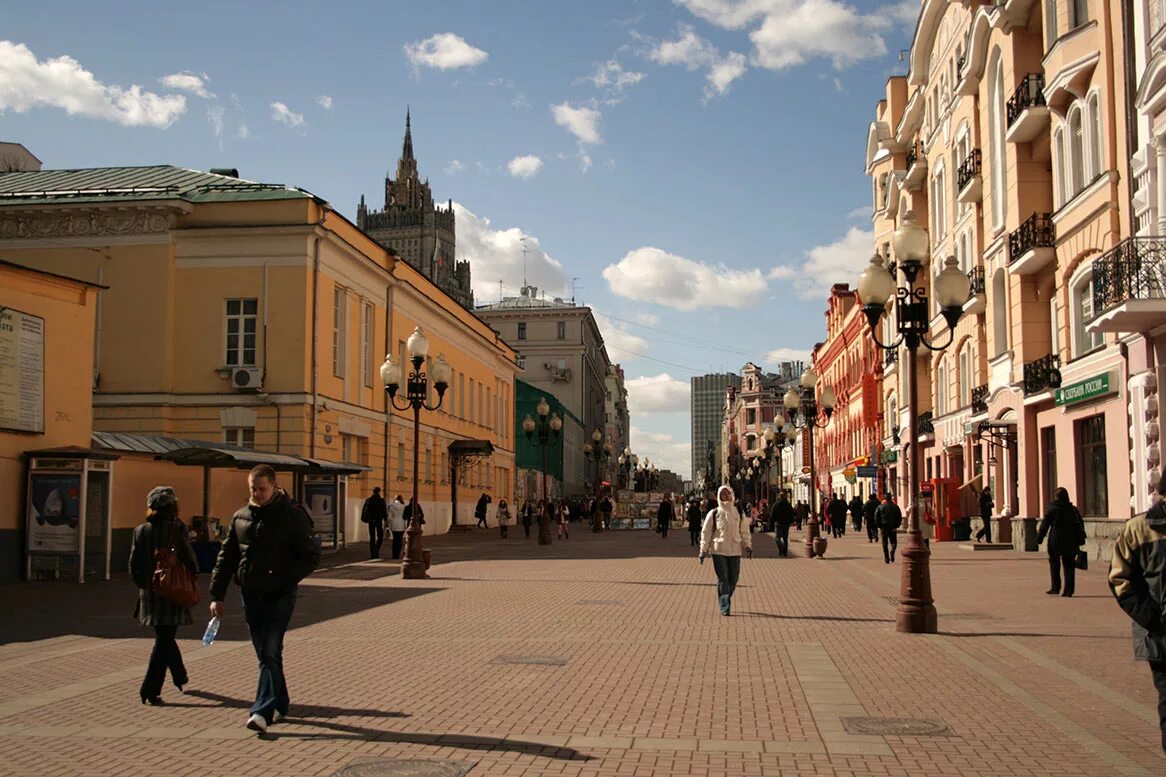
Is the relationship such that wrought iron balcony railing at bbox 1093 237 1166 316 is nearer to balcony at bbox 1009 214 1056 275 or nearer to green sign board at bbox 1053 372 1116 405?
green sign board at bbox 1053 372 1116 405

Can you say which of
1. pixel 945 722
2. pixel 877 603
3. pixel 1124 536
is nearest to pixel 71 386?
pixel 877 603

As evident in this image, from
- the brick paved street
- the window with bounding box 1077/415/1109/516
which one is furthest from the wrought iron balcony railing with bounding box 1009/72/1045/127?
the brick paved street

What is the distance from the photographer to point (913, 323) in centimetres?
1558

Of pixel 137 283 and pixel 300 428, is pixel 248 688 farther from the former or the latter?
pixel 137 283

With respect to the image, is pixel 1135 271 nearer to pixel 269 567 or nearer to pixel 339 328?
pixel 269 567

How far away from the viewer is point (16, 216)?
35.4 meters

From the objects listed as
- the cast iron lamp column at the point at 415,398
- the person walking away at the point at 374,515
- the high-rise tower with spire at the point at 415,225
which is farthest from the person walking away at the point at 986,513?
the high-rise tower with spire at the point at 415,225

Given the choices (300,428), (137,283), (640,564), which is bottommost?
(640,564)

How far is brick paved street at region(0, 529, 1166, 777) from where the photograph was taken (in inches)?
281

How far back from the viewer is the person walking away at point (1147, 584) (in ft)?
19.3

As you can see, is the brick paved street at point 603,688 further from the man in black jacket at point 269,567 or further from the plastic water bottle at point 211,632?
the plastic water bottle at point 211,632

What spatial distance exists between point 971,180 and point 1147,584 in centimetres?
3266

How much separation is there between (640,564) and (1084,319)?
11.5 m

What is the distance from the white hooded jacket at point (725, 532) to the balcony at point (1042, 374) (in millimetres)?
15690
